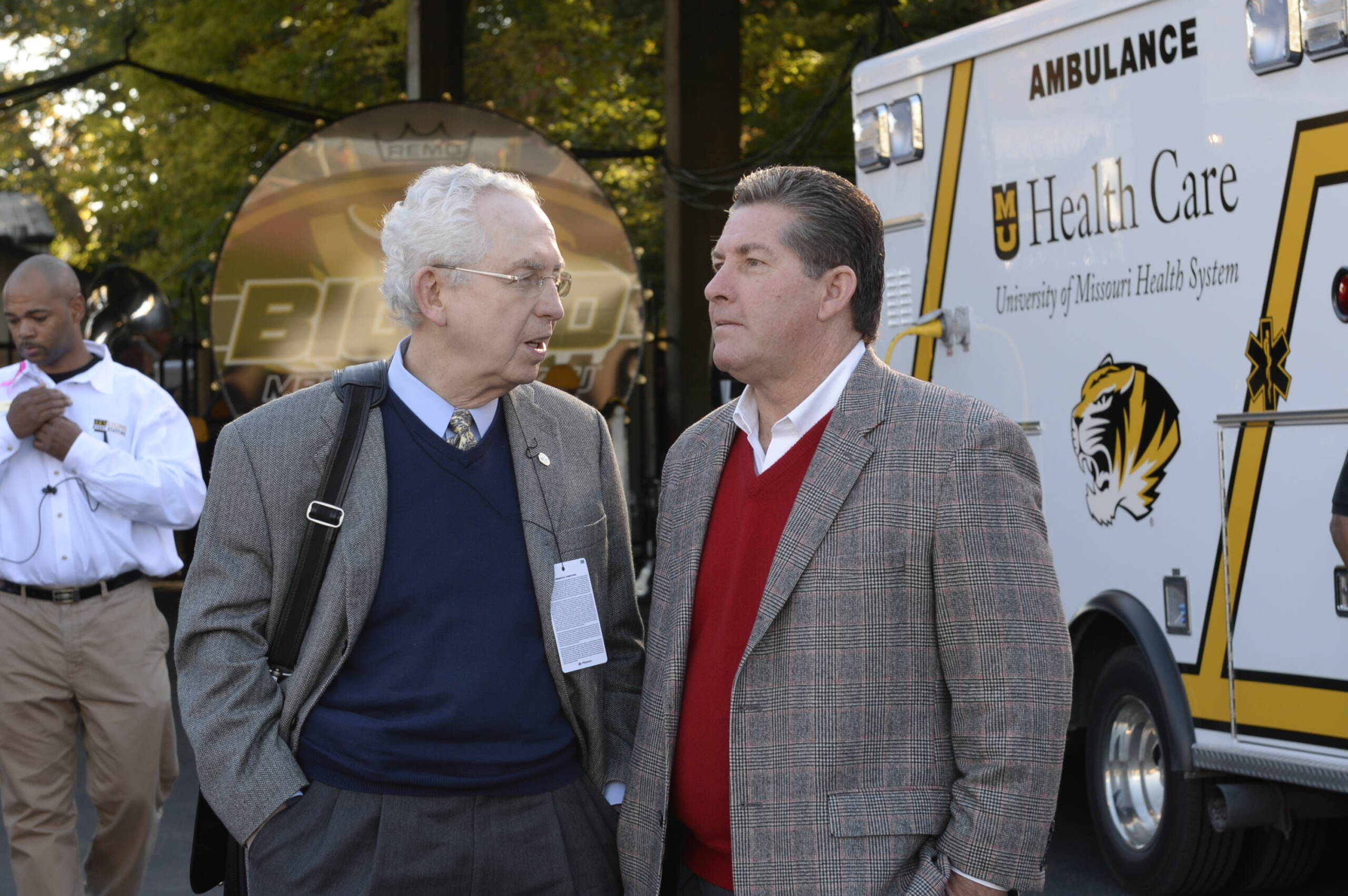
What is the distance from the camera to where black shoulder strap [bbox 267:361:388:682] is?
9.75 ft

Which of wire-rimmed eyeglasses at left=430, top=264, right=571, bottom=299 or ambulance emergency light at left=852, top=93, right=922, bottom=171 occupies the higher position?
ambulance emergency light at left=852, top=93, right=922, bottom=171

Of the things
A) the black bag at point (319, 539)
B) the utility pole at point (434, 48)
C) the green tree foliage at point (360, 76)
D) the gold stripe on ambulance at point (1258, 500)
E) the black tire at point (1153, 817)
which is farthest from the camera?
the green tree foliage at point (360, 76)

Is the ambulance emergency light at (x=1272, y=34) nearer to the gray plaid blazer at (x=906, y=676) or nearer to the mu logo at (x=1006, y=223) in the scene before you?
the mu logo at (x=1006, y=223)

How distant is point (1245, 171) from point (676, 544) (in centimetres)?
285

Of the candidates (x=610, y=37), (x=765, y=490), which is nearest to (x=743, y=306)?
(x=765, y=490)

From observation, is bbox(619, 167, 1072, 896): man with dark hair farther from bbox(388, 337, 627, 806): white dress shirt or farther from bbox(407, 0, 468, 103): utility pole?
bbox(407, 0, 468, 103): utility pole

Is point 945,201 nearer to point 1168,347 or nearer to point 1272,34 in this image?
point 1168,347

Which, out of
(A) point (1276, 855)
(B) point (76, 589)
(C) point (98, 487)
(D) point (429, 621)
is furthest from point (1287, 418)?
(B) point (76, 589)

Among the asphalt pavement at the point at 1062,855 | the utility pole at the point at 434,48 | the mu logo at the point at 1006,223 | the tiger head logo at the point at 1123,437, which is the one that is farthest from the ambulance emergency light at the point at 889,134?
the utility pole at the point at 434,48

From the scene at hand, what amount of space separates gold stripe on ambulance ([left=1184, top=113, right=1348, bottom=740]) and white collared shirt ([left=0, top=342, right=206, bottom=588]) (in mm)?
3236

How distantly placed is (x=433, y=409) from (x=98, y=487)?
7.95 ft

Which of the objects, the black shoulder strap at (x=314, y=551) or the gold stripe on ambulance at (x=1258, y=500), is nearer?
the black shoulder strap at (x=314, y=551)

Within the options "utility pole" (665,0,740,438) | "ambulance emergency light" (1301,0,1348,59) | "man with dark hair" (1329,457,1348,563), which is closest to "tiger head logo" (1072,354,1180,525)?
"man with dark hair" (1329,457,1348,563)

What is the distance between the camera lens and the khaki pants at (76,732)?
516 cm
